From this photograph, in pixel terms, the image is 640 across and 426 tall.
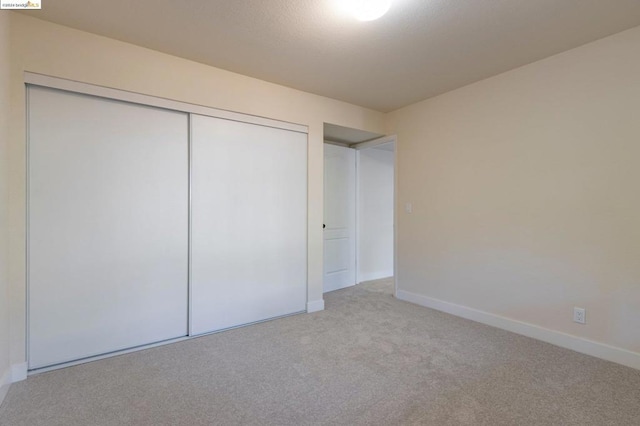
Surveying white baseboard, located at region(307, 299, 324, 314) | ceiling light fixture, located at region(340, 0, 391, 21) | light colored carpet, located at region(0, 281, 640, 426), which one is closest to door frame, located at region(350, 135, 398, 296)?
white baseboard, located at region(307, 299, 324, 314)

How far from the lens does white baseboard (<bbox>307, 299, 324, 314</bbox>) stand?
338cm

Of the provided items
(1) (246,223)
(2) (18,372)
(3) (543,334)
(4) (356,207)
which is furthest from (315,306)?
(2) (18,372)

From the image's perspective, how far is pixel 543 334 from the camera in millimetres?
2609

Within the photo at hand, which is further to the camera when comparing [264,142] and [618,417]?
[264,142]

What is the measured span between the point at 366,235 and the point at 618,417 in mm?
3465

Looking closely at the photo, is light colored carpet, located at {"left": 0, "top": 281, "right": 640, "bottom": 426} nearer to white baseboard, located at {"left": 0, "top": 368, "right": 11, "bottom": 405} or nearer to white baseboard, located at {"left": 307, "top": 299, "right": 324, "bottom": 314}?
white baseboard, located at {"left": 0, "top": 368, "right": 11, "bottom": 405}

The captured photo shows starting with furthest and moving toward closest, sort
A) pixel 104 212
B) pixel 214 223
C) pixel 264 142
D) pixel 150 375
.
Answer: pixel 264 142 → pixel 214 223 → pixel 104 212 → pixel 150 375

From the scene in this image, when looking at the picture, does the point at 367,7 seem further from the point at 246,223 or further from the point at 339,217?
the point at 339,217

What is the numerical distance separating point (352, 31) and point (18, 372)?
3306mm

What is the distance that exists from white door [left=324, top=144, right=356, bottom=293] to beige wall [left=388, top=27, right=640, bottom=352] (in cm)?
117

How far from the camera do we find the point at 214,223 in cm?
281

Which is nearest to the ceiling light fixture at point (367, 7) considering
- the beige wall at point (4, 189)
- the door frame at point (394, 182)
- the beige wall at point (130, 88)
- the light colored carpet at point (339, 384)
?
the beige wall at point (130, 88)

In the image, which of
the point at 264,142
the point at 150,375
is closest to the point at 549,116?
the point at 264,142

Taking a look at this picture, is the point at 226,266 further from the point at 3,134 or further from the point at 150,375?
the point at 3,134
